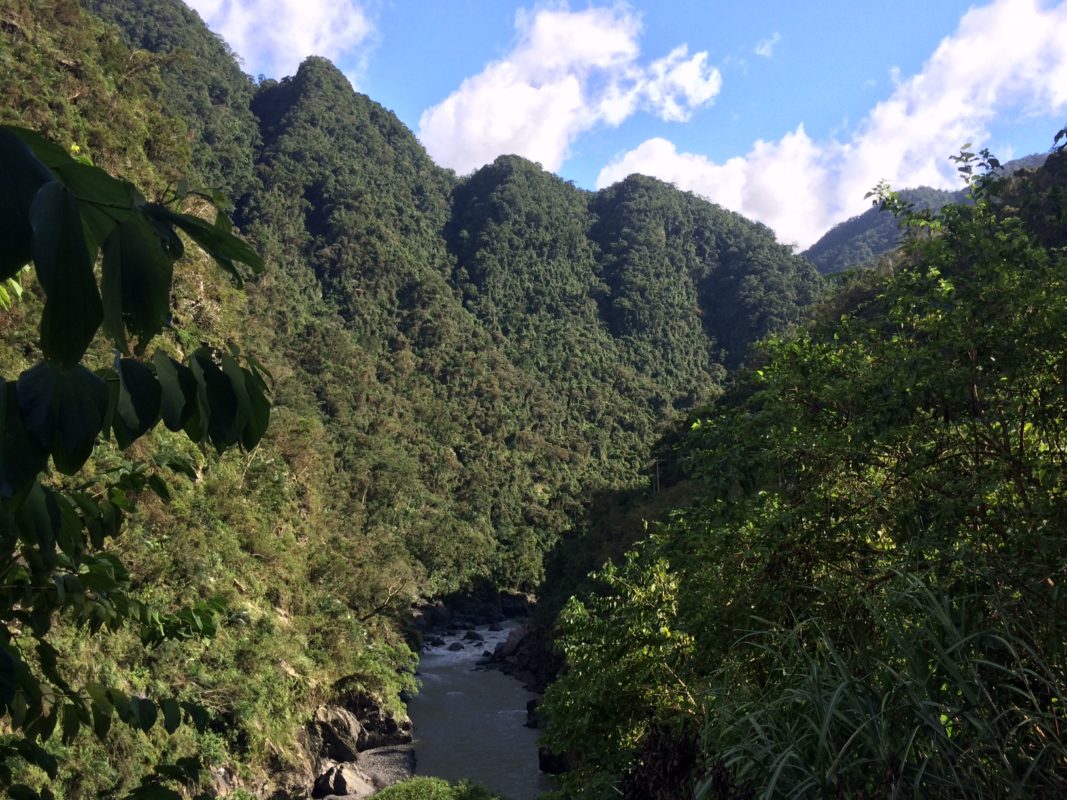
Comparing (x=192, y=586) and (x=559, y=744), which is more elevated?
(x=192, y=586)

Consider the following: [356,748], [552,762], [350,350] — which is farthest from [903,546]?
[350,350]

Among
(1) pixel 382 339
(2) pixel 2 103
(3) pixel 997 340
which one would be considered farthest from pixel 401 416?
(3) pixel 997 340

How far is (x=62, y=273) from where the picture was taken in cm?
58

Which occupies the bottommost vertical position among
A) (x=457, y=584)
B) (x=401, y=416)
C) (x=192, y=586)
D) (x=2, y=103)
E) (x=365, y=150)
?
(x=457, y=584)

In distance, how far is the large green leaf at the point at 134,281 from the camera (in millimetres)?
639

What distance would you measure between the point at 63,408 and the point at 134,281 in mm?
140

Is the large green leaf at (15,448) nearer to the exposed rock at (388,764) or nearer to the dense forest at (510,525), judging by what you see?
the dense forest at (510,525)

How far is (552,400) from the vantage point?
6562 centimetres

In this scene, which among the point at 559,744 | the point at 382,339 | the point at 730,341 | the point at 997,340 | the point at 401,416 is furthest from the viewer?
the point at 730,341

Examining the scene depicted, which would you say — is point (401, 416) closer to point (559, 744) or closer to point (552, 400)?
point (552, 400)

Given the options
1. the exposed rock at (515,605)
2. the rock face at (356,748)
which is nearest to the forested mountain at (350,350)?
the rock face at (356,748)

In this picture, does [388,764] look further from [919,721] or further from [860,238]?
[860,238]

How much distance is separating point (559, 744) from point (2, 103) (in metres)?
19.7

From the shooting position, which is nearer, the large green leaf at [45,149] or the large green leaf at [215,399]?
the large green leaf at [45,149]
